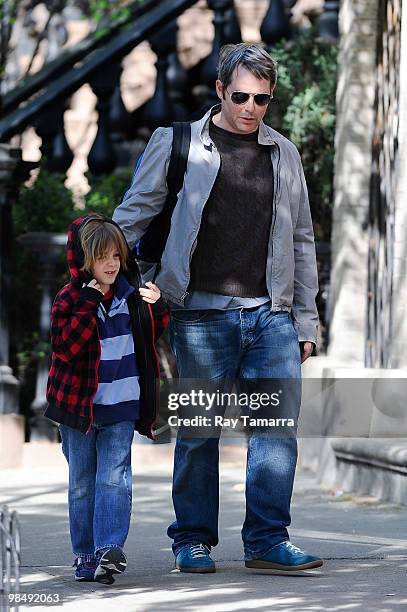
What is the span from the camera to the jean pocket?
639 cm

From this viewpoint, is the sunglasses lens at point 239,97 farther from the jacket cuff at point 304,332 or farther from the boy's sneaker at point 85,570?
the boy's sneaker at point 85,570

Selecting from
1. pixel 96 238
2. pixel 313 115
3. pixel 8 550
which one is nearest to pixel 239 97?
pixel 96 238

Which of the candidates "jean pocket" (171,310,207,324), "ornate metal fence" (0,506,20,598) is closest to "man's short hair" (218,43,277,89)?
"jean pocket" (171,310,207,324)

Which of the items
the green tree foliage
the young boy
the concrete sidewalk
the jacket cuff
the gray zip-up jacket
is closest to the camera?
the concrete sidewalk

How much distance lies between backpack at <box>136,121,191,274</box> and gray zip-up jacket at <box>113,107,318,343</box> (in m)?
0.02

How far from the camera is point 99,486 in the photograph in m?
6.10

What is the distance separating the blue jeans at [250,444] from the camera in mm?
6336

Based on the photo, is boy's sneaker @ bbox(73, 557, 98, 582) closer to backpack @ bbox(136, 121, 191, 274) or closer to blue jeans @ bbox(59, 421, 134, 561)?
blue jeans @ bbox(59, 421, 134, 561)

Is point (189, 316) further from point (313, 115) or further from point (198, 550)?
point (313, 115)

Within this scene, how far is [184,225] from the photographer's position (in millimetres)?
6281

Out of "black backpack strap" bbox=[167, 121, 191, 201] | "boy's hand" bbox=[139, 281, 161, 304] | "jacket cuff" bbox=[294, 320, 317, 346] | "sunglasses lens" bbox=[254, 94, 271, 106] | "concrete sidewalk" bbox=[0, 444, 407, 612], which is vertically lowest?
"concrete sidewalk" bbox=[0, 444, 407, 612]

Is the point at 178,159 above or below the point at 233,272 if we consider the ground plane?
above

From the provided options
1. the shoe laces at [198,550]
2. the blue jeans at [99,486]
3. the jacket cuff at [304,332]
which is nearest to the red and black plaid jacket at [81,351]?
the blue jeans at [99,486]

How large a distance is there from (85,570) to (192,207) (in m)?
1.43
